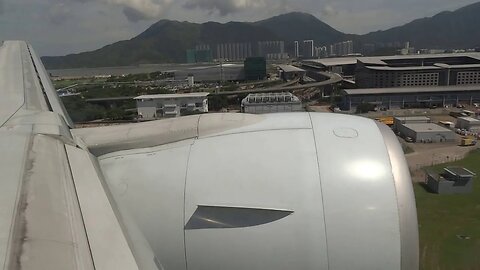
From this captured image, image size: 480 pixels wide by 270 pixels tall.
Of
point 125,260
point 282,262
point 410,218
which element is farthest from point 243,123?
point 125,260

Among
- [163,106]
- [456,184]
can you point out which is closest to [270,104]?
[163,106]

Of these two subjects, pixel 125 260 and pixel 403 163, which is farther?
pixel 403 163

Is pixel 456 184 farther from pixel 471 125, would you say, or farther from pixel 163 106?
pixel 163 106

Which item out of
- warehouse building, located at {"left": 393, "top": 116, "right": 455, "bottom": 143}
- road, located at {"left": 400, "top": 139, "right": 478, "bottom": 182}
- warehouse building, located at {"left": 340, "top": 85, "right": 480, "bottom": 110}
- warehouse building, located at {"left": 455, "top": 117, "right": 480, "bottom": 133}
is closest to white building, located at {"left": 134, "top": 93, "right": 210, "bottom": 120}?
warehouse building, located at {"left": 340, "top": 85, "right": 480, "bottom": 110}

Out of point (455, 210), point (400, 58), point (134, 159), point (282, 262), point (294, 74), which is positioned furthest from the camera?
point (294, 74)

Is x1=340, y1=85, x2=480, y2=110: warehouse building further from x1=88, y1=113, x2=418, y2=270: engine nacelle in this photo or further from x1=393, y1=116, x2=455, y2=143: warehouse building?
x1=88, y1=113, x2=418, y2=270: engine nacelle

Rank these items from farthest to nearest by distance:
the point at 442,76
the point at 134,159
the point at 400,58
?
the point at 400,58, the point at 442,76, the point at 134,159

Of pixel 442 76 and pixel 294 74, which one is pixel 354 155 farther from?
pixel 294 74

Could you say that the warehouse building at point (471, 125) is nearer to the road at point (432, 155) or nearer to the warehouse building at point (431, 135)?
the warehouse building at point (431, 135)
